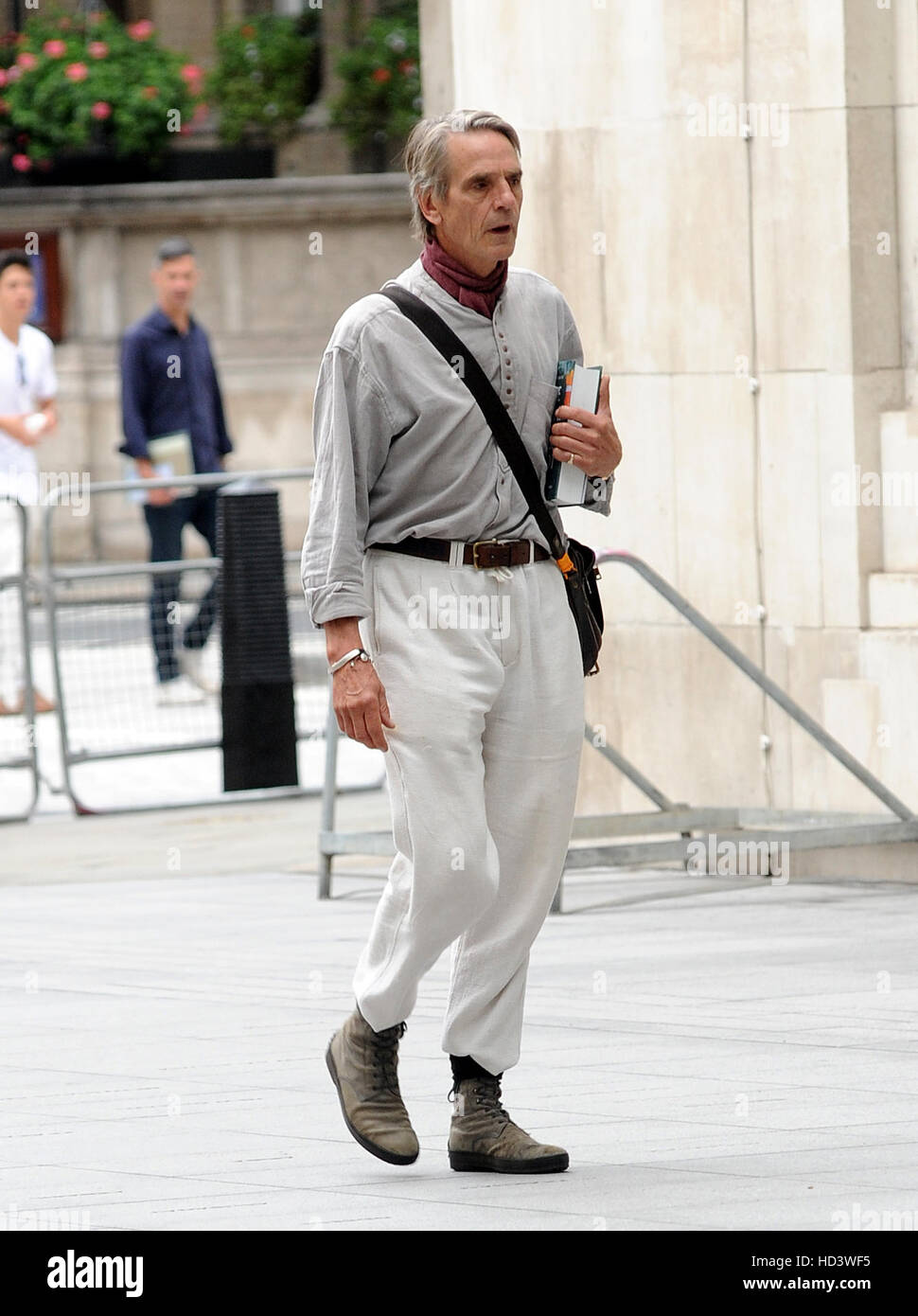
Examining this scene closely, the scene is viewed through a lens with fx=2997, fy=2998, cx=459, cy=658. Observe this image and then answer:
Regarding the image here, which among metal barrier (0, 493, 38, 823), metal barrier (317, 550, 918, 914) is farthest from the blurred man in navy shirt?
metal barrier (317, 550, 918, 914)

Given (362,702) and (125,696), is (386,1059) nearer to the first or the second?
(362,702)

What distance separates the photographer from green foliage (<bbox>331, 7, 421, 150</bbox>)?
25.7m

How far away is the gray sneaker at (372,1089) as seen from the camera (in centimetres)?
542

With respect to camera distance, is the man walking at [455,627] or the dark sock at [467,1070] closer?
the man walking at [455,627]

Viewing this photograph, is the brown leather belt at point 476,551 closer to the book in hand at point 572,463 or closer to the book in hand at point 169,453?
the book in hand at point 572,463

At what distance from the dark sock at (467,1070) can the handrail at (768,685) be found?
3.60m

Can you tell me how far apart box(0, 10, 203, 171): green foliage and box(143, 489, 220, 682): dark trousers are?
1113 centimetres

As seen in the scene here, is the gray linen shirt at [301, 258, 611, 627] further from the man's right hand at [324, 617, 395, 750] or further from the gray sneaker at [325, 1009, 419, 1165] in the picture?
the gray sneaker at [325, 1009, 419, 1165]

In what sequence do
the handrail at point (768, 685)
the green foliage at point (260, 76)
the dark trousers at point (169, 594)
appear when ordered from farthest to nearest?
the green foliage at point (260, 76) → the dark trousers at point (169, 594) → the handrail at point (768, 685)

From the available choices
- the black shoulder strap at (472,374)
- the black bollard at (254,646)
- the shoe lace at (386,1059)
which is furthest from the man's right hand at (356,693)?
the black bollard at (254,646)

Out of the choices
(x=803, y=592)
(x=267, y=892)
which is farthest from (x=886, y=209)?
(x=267, y=892)
